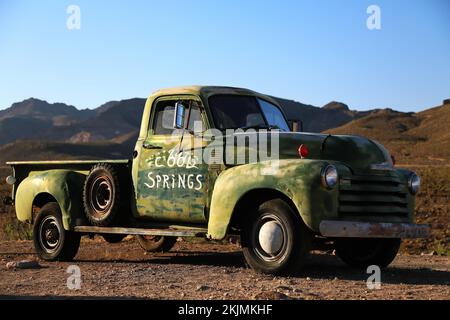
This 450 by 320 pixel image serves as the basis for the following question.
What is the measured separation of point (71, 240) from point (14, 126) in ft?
538

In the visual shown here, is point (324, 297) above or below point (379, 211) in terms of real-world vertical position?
below

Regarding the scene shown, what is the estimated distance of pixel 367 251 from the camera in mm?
8375

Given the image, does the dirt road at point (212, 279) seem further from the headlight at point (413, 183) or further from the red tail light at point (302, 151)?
the red tail light at point (302, 151)

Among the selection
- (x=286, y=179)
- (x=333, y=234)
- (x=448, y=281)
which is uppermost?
(x=286, y=179)

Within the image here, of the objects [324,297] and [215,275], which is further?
[215,275]

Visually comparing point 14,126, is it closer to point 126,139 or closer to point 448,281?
point 126,139

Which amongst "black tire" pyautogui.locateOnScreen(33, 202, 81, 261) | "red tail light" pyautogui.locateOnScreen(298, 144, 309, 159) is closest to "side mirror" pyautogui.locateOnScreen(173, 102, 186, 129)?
"red tail light" pyautogui.locateOnScreen(298, 144, 309, 159)

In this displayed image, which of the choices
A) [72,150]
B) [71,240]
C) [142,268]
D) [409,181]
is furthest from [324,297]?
[72,150]

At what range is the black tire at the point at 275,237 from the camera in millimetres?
6922

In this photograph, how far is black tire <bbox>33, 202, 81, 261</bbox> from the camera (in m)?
9.62
